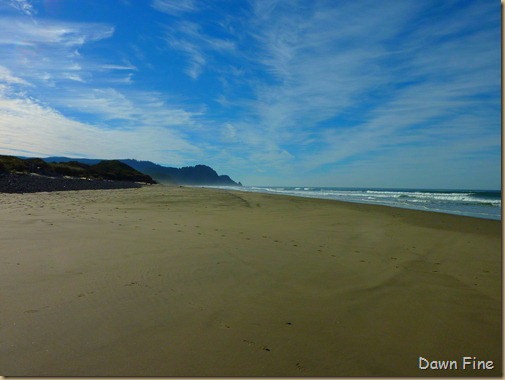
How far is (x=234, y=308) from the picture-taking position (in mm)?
2990

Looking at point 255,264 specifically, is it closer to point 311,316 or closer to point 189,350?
point 311,316

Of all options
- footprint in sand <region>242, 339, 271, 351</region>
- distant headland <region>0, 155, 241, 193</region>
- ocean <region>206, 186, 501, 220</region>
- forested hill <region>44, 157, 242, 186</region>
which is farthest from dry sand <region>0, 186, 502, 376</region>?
forested hill <region>44, 157, 242, 186</region>

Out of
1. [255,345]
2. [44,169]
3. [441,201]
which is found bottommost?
[255,345]

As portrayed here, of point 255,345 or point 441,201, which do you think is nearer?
point 255,345

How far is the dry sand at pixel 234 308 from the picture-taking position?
217 centimetres

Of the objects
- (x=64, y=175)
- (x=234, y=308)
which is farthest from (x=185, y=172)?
(x=234, y=308)

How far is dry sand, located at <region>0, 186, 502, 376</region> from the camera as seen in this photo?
2166 mm

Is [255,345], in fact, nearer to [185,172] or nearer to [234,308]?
[234,308]

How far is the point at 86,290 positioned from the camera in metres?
3.22

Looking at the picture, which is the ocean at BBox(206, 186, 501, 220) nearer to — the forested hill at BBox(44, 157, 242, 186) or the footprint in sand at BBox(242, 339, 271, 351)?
the footprint in sand at BBox(242, 339, 271, 351)

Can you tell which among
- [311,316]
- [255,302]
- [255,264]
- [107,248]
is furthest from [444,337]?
[107,248]

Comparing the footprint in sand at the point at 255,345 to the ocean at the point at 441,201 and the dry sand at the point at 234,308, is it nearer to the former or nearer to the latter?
the dry sand at the point at 234,308

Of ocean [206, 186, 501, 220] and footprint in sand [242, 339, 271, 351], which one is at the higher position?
ocean [206, 186, 501, 220]

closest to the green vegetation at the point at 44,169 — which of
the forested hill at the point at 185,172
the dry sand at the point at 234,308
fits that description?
the dry sand at the point at 234,308
